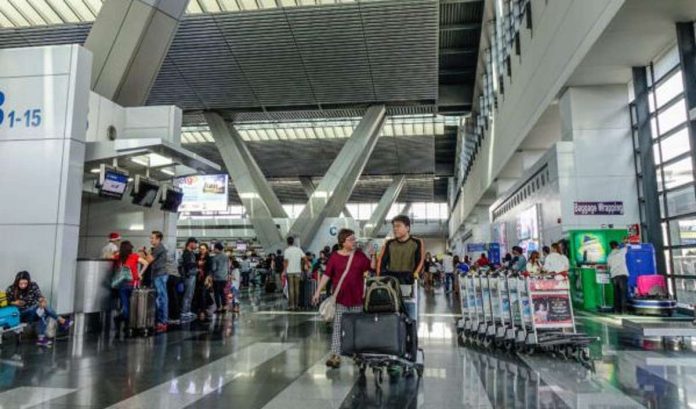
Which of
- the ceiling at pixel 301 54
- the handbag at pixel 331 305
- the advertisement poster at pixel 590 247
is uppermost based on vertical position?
the ceiling at pixel 301 54

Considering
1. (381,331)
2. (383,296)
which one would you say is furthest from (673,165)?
(381,331)

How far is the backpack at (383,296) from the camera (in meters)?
4.66

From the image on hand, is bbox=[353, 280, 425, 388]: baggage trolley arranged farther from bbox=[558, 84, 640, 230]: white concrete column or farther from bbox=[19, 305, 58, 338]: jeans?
bbox=[558, 84, 640, 230]: white concrete column

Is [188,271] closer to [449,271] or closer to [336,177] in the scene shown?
[449,271]

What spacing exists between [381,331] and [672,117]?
9368 mm

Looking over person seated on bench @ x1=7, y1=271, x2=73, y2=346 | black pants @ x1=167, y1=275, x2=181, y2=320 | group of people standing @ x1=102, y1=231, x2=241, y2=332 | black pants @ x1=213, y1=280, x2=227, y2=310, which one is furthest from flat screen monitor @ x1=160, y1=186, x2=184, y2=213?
person seated on bench @ x1=7, y1=271, x2=73, y2=346

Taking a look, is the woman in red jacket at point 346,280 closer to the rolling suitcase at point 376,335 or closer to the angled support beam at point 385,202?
the rolling suitcase at point 376,335

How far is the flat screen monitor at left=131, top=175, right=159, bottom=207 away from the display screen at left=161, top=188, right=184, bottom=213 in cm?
32

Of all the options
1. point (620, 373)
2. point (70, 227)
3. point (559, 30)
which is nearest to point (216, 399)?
point (620, 373)

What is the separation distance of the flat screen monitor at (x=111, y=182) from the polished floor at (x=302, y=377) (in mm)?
3140

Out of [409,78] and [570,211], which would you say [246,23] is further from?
[570,211]

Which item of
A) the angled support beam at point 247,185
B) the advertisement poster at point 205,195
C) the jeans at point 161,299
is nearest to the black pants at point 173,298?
the jeans at point 161,299

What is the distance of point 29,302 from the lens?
7.03 meters

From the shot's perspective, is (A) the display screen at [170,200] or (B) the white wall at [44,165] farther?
(A) the display screen at [170,200]
